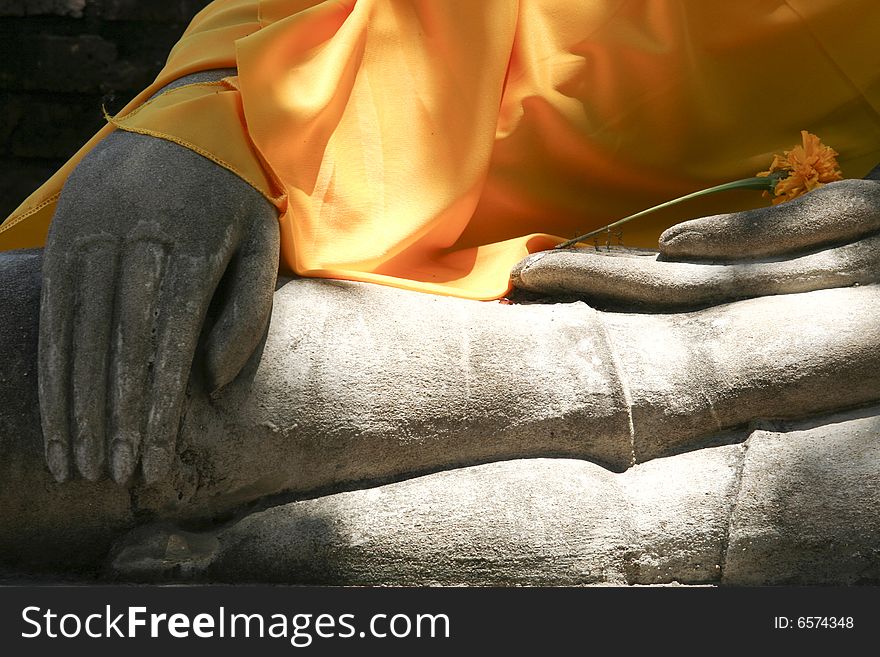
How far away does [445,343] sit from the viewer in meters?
1.68

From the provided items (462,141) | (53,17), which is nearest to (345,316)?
(462,141)

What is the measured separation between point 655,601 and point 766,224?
71 centimetres

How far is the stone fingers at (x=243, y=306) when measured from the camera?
155 cm

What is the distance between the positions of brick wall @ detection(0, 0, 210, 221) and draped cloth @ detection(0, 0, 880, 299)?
160 cm

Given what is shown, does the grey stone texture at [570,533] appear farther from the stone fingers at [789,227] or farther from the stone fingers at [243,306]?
the stone fingers at [789,227]

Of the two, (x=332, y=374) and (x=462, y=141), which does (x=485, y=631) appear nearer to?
(x=332, y=374)

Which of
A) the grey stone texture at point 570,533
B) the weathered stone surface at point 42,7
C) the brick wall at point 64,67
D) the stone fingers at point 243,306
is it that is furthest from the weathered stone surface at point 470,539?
the weathered stone surface at point 42,7

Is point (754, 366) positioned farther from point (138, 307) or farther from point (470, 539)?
point (138, 307)

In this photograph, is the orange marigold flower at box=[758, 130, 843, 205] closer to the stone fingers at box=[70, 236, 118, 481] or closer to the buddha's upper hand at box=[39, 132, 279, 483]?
the buddha's upper hand at box=[39, 132, 279, 483]

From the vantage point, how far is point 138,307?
1520 mm

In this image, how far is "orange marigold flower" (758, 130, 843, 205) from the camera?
194 centimetres

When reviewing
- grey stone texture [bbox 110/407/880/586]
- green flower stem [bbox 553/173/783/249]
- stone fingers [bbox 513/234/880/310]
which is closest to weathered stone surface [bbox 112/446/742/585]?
grey stone texture [bbox 110/407/880/586]

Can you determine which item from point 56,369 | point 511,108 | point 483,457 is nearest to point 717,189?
point 511,108

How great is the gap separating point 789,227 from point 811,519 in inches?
19.8
